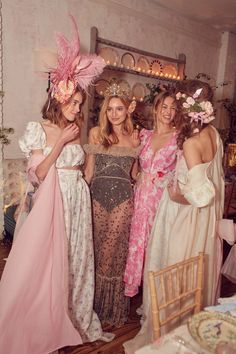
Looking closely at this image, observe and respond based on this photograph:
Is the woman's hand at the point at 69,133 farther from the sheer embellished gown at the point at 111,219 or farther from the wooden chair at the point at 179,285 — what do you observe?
the wooden chair at the point at 179,285

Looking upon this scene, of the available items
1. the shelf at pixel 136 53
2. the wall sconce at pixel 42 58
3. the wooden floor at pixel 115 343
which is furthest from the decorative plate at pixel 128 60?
the wooden floor at pixel 115 343

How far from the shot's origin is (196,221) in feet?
6.43

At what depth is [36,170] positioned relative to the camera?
1.92 meters

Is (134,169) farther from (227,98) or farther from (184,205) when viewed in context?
(227,98)

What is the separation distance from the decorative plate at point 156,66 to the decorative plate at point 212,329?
4.36m

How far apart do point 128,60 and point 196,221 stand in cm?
336

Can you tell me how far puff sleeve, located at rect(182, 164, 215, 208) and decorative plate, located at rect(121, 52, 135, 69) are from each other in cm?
321

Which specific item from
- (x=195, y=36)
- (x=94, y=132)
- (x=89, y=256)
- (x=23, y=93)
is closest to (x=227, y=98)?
(x=195, y=36)

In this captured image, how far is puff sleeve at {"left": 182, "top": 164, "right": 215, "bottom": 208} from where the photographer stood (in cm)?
178

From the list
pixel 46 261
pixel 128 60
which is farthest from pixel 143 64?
pixel 46 261

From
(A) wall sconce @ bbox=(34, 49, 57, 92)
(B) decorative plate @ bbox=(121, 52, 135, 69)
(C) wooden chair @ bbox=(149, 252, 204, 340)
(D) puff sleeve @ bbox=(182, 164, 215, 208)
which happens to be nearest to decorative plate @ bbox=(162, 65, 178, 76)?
(B) decorative plate @ bbox=(121, 52, 135, 69)

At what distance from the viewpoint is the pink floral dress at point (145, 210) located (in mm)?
2328

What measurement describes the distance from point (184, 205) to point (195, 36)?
14.6 ft

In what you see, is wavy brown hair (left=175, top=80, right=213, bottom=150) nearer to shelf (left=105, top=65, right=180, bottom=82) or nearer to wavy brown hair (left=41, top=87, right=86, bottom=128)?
wavy brown hair (left=41, top=87, right=86, bottom=128)
